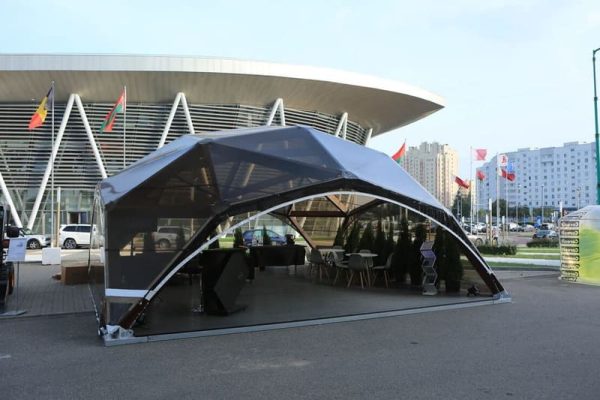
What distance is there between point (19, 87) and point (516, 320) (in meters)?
34.9

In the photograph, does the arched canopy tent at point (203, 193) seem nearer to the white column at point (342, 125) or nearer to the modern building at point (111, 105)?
the modern building at point (111, 105)

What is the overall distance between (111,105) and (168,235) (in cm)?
3233

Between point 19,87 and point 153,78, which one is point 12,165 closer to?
point 19,87

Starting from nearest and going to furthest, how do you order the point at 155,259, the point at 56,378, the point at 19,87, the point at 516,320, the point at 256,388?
the point at 256,388 → the point at 56,378 → the point at 155,259 → the point at 516,320 → the point at 19,87

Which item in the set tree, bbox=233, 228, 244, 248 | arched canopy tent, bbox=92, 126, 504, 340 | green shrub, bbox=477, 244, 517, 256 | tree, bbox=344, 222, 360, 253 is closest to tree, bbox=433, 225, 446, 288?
arched canopy tent, bbox=92, 126, 504, 340

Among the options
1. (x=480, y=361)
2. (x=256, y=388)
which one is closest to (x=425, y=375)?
(x=480, y=361)

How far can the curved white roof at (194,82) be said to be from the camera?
1286 inches

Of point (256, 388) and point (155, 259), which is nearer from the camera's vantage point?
point (256, 388)

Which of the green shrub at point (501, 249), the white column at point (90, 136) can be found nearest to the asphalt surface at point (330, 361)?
the green shrub at point (501, 249)

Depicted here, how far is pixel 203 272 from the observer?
846 cm

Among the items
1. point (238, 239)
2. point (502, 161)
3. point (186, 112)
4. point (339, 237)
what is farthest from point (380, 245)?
point (186, 112)

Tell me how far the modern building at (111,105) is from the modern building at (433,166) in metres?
42.9

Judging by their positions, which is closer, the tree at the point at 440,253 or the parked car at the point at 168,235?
the parked car at the point at 168,235

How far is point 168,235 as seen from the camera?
7.91m
